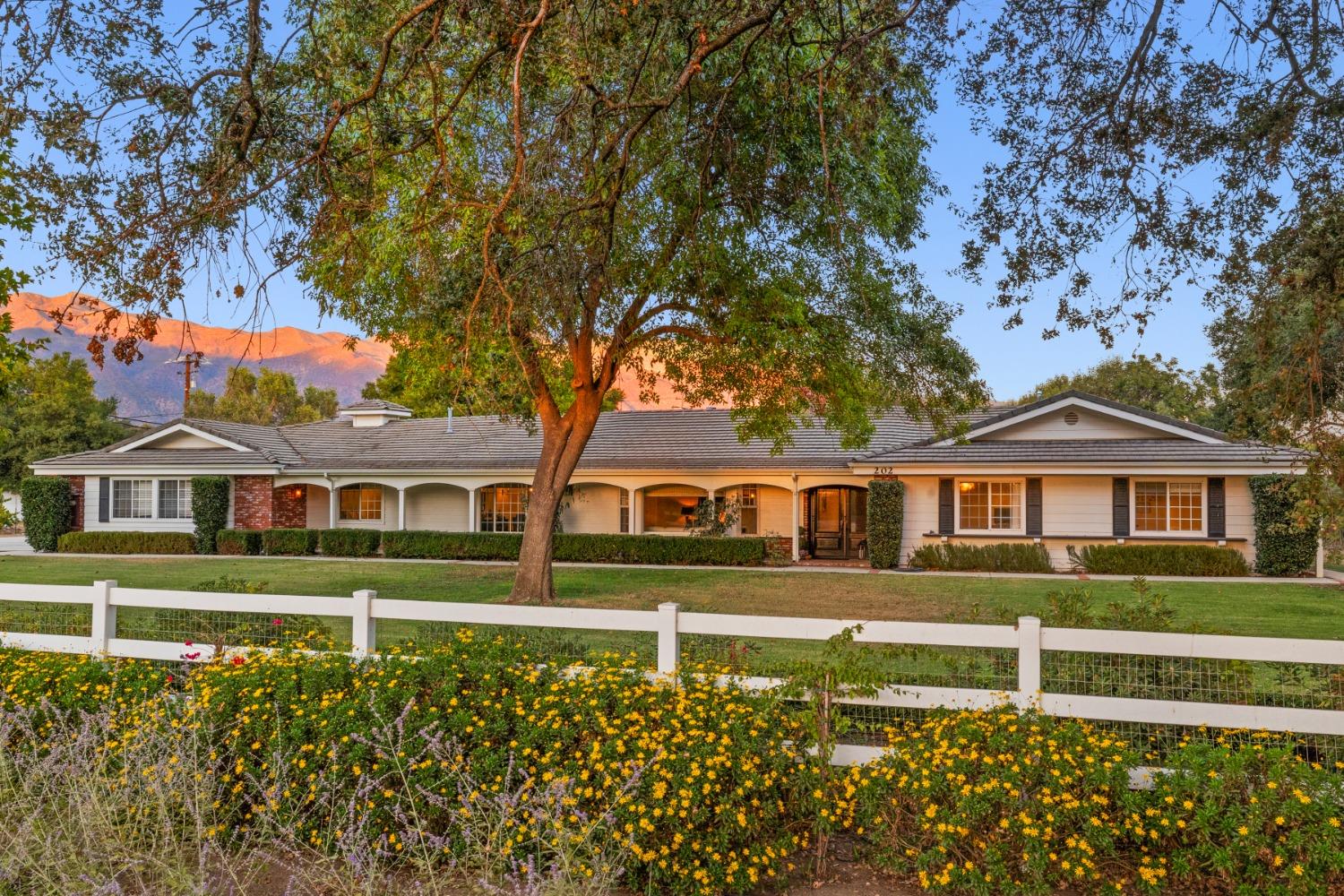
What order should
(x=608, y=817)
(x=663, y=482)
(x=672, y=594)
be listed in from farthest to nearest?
(x=663, y=482) < (x=672, y=594) < (x=608, y=817)

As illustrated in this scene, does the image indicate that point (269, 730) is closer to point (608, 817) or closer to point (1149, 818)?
point (608, 817)

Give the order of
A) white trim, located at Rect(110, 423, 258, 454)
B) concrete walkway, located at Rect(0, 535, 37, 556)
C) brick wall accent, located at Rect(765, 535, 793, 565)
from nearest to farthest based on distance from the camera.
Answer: brick wall accent, located at Rect(765, 535, 793, 565) → concrete walkway, located at Rect(0, 535, 37, 556) → white trim, located at Rect(110, 423, 258, 454)

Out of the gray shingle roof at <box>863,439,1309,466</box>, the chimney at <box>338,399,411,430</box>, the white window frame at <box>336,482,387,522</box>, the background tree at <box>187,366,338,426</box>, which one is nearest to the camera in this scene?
the gray shingle roof at <box>863,439,1309,466</box>

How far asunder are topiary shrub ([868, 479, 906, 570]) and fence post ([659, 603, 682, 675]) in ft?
54.6

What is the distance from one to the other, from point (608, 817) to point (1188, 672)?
386 cm

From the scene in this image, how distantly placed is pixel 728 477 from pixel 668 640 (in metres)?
18.3

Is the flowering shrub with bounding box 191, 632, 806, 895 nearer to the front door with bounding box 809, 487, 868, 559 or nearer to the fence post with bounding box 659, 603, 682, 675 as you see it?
the fence post with bounding box 659, 603, 682, 675

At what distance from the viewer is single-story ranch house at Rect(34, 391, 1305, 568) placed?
20594 mm

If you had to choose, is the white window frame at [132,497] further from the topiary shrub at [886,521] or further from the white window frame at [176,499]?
the topiary shrub at [886,521]

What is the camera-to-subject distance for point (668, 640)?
5.57 meters

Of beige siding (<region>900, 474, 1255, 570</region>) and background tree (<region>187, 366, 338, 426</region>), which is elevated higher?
background tree (<region>187, 366, 338, 426</region>)

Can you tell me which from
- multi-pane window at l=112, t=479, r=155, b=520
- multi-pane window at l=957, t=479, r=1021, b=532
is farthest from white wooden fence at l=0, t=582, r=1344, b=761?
multi-pane window at l=112, t=479, r=155, b=520

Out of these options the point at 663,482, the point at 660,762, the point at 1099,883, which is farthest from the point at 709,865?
the point at 663,482

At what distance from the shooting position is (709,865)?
417 cm
